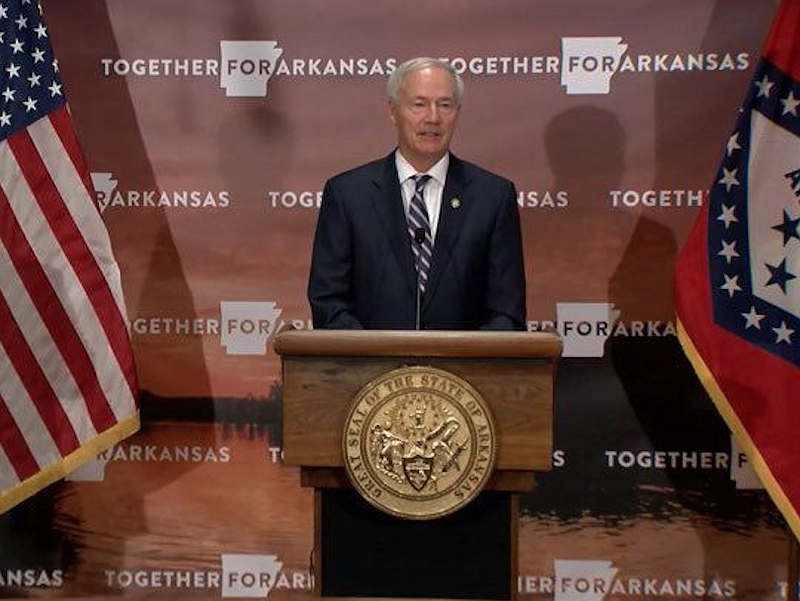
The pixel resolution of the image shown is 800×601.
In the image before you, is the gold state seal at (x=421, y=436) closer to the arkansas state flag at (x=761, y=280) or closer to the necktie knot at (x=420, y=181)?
the necktie knot at (x=420, y=181)

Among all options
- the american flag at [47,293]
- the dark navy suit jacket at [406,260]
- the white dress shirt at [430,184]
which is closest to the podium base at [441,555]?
the dark navy suit jacket at [406,260]

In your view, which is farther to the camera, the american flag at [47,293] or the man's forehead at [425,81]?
the american flag at [47,293]

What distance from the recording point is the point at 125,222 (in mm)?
3400

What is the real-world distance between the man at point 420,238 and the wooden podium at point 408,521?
0.85 ft

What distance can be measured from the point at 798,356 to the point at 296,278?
1.53m

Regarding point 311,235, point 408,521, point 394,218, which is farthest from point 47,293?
point 408,521

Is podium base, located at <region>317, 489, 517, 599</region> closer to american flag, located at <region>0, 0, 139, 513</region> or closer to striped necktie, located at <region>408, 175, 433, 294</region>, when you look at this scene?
striped necktie, located at <region>408, 175, 433, 294</region>

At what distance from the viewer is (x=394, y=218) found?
2465mm

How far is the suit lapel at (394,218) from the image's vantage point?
2434 mm

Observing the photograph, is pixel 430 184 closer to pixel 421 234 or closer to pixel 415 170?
pixel 415 170

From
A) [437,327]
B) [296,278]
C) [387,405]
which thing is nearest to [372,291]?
[437,327]

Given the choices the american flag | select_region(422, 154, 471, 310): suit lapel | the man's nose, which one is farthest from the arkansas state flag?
the american flag

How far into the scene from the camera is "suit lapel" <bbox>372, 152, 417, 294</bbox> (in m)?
2.43

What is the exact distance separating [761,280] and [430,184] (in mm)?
983
